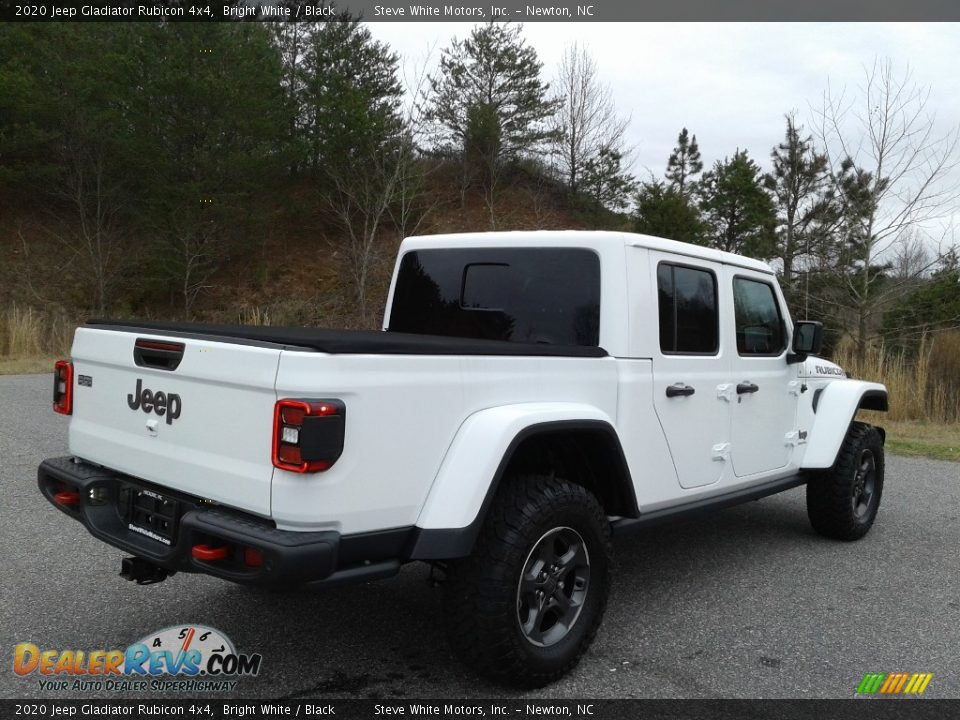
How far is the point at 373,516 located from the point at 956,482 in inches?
275

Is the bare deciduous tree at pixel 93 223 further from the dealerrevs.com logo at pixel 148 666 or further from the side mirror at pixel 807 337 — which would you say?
the side mirror at pixel 807 337

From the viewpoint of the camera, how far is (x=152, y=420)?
3102 millimetres

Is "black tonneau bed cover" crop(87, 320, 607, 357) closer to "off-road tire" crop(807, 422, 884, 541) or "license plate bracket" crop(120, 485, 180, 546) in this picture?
"license plate bracket" crop(120, 485, 180, 546)

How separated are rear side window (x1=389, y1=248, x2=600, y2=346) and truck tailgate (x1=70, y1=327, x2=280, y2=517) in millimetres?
1653

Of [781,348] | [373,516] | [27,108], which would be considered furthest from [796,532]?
[27,108]

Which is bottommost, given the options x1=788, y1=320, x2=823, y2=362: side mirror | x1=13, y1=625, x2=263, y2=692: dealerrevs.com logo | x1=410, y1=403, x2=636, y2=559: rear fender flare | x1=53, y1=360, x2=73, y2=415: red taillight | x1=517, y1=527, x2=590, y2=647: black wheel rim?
x1=13, y1=625, x2=263, y2=692: dealerrevs.com logo

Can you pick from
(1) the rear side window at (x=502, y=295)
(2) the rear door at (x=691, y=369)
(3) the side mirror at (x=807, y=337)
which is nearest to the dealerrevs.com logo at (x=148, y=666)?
(1) the rear side window at (x=502, y=295)

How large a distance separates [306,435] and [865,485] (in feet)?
14.9

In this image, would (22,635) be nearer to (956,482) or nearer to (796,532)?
→ (796,532)

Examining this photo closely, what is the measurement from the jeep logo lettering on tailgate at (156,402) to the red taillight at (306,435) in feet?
2.01

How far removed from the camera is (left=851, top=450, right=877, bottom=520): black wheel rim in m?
5.50

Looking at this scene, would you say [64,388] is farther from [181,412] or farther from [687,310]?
[687,310]

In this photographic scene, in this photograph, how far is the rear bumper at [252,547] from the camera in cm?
251

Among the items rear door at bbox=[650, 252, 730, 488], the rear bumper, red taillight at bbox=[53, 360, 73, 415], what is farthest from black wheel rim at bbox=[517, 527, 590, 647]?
red taillight at bbox=[53, 360, 73, 415]
